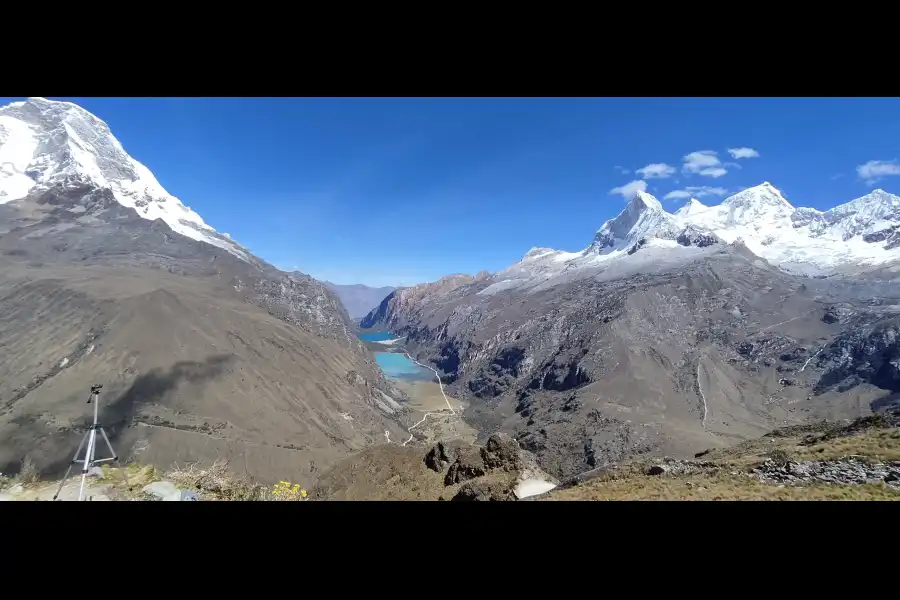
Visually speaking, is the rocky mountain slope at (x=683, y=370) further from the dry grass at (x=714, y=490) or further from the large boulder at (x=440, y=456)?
the dry grass at (x=714, y=490)

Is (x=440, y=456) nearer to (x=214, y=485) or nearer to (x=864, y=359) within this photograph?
(x=214, y=485)

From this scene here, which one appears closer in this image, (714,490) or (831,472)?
(831,472)

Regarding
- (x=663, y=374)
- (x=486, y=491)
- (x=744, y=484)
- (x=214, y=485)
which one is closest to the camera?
(x=214, y=485)

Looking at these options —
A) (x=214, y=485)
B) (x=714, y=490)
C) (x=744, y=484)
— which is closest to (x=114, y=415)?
(x=214, y=485)

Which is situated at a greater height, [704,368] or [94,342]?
[94,342]
